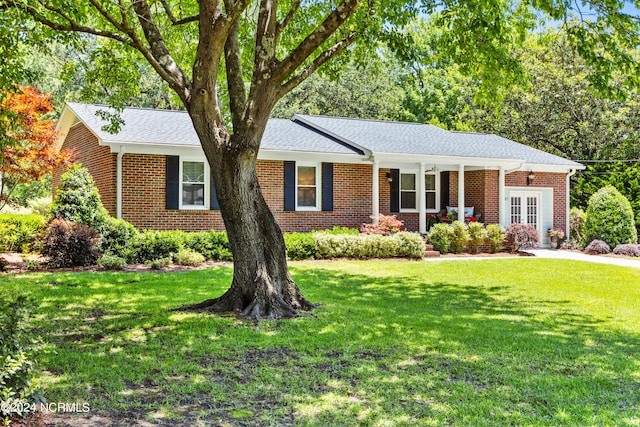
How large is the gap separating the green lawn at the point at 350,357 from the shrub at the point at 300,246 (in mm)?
4911

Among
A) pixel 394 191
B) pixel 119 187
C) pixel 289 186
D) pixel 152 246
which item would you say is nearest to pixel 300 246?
pixel 289 186

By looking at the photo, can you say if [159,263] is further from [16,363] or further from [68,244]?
[16,363]

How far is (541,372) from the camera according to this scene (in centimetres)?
599

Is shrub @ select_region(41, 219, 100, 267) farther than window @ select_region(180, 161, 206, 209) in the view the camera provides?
No

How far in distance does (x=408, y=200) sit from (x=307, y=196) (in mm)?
4360

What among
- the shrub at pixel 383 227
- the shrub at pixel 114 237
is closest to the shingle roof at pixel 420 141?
the shrub at pixel 383 227

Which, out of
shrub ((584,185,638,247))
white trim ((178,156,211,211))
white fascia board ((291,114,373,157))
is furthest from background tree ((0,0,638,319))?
shrub ((584,185,638,247))

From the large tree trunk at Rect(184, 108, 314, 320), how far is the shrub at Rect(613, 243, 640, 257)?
15421mm

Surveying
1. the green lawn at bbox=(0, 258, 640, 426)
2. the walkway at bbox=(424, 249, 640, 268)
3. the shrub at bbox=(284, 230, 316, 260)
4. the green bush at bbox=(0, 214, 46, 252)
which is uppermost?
the green bush at bbox=(0, 214, 46, 252)

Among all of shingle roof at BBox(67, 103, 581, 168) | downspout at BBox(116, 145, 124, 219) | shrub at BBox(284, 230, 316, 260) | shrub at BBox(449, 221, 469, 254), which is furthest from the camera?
shrub at BBox(449, 221, 469, 254)

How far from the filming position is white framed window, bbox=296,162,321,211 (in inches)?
765

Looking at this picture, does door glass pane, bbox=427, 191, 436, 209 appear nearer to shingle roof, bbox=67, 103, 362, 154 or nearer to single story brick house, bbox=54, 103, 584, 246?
single story brick house, bbox=54, 103, 584, 246

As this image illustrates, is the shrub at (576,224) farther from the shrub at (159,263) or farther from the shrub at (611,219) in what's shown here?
the shrub at (159,263)

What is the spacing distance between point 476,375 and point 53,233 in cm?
1123
